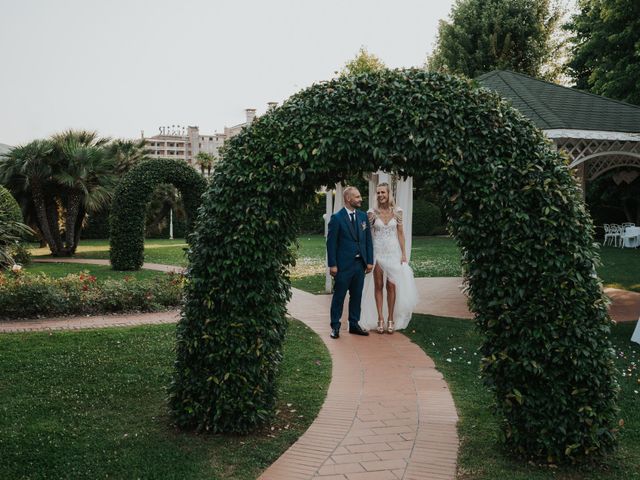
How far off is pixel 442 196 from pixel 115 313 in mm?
7871

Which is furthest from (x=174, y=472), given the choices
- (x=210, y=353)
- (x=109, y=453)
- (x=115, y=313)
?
(x=115, y=313)

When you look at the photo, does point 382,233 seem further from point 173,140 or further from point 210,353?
point 173,140

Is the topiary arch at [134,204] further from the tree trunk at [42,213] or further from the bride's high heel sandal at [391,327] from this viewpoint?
the bride's high heel sandal at [391,327]

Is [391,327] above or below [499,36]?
below

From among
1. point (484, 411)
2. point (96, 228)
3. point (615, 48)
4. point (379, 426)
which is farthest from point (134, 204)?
point (615, 48)

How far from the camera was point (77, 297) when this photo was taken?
34.4 ft

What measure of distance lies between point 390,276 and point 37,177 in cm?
1706

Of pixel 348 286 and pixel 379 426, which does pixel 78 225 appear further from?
pixel 379 426

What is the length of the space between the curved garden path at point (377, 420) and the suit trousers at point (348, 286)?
1.33ft

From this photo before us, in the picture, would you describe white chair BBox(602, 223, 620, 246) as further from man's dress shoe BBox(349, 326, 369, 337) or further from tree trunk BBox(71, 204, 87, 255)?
tree trunk BBox(71, 204, 87, 255)

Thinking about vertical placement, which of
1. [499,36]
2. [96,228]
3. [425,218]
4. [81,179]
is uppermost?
[499,36]

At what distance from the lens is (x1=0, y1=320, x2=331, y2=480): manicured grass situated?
4285mm

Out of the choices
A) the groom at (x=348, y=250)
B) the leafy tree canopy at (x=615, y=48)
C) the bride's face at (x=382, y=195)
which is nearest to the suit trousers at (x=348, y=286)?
the groom at (x=348, y=250)

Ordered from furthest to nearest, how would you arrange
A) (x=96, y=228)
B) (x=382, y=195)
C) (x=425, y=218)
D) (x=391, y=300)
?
(x=425, y=218) → (x=96, y=228) → (x=391, y=300) → (x=382, y=195)
